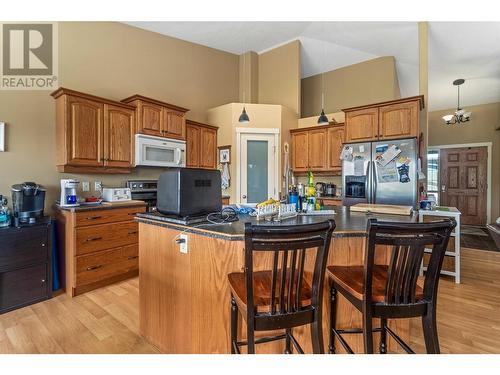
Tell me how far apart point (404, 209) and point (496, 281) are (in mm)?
2029

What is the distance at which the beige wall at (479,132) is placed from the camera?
260 inches

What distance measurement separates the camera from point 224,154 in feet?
15.4

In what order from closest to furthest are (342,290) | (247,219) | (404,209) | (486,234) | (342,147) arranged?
(342,290)
(247,219)
(404,209)
(342,147)
(486,234)

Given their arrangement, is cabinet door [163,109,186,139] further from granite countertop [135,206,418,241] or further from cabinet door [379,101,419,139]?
cabinet door [379,101,419,139]

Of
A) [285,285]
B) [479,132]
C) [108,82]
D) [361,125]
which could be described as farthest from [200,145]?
[479,132]

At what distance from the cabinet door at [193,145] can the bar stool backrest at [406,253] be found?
3.56m

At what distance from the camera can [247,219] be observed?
1.84 m

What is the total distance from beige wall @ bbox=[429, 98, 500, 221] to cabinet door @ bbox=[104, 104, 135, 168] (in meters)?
7.87

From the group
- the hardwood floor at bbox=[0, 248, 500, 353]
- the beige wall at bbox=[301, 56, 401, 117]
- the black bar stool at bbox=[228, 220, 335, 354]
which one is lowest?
the hardwood floor at bbox=[0, 248, 500, 353]

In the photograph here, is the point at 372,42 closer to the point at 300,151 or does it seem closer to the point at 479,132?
the point at 300,151

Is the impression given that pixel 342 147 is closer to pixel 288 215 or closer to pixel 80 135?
pixel 288 215

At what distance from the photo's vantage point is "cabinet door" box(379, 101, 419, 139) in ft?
11.7

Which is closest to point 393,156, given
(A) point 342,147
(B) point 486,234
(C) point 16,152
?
(A) point 342,147

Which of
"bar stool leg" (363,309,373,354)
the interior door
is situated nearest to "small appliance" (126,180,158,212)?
the interior door
